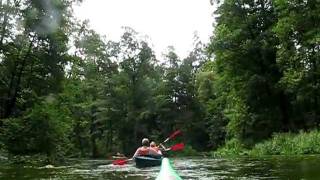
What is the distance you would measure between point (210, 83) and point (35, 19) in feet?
106

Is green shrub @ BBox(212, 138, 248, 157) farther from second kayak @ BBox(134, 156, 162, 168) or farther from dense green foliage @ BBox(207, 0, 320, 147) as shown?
second kayak @ BBox(134, 156, 162, 168)

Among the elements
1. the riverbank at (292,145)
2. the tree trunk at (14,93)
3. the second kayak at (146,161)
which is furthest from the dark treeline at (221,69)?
the second kayak at (146,161)

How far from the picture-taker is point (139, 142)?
59844 mm

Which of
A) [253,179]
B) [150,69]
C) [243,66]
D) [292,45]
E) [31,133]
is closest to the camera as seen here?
[253,179]

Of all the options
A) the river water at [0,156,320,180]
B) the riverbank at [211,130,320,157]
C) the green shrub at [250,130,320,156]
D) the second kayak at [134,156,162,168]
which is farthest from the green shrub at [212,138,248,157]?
the second kayak at [134,156,162,168]

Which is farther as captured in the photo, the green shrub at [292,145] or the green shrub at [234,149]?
the green shrub at [234,149]

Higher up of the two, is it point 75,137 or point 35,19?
point 35,19

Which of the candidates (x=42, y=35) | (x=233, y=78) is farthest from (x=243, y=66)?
(x=42, y=35)

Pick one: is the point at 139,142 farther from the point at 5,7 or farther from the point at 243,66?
the point at 5,7

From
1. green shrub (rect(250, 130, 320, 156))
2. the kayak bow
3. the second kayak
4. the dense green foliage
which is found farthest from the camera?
A: the dense green foliage

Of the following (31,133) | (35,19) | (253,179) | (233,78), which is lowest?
(253,179)

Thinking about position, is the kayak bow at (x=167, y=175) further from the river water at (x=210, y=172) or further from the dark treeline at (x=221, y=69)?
the dark treeline at (x=221, y=69)

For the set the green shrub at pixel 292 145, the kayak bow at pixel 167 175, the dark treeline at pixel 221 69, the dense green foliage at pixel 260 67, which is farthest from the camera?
the dense green foliage at pixel 260 67

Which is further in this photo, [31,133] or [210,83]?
[210,83]
